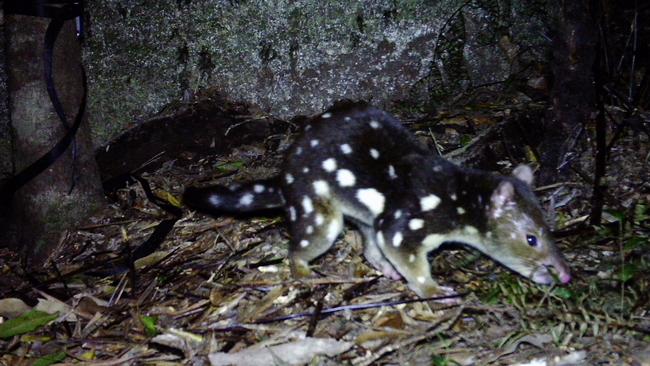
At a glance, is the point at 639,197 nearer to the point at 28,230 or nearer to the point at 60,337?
the point at 60,337

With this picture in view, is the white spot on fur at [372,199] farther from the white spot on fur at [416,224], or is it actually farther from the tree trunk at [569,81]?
the tree trunk at [569,81]

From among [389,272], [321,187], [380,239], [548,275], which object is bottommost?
[389,272]

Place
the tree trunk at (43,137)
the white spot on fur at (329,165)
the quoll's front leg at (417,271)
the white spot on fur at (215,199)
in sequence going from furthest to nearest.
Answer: the tree trunk at (43,137) → the white spot on fur at (215,199) → the white spot on fur at (329,165) → the quoll's front leg at (417,271)

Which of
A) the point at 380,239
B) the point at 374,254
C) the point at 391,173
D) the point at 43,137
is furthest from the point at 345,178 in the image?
the point at 43,137

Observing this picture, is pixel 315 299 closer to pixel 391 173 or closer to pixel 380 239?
pixel 380 239

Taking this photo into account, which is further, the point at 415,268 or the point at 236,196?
Answer: the point at 236,196

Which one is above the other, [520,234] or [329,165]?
[329,165]

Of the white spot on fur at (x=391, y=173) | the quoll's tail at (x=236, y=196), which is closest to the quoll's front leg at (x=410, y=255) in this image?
the white spot on fur at (x=391, y=173)

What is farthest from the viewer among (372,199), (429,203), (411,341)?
(372,199)
